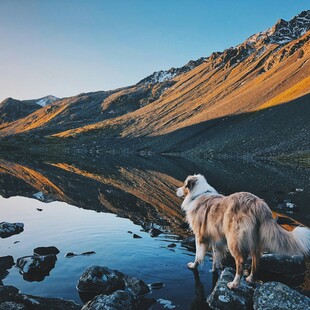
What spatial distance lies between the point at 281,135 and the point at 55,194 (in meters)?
92.1

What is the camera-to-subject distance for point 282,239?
987 cm

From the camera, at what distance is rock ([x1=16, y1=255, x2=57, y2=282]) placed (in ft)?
46.2

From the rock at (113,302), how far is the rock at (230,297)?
281cm

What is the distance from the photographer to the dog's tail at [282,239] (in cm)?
952

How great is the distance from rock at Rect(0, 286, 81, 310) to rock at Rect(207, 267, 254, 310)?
4703mm

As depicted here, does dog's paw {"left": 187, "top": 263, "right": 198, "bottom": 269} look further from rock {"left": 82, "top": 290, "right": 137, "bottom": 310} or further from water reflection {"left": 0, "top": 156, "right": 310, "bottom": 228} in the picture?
water reflection {"left": 0, "top": 156, "right": 310, "bottom": 228}

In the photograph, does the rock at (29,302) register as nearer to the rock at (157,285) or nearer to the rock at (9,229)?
the rock at (157,285)

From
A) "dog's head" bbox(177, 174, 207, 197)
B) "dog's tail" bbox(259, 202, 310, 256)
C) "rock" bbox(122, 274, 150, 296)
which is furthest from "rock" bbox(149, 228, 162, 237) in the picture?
"dog's tail" bbox(259, 202, 310, 256)

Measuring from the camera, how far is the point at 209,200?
12883mm

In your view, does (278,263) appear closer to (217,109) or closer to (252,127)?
(252,127)

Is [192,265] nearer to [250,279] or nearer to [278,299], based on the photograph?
[250,279]

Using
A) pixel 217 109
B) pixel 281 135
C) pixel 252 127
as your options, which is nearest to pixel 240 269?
pixel 281 135

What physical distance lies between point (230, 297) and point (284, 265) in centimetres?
442

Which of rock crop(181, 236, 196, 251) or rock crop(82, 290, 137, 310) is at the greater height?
rock crop(82, 290, 137, 310)
